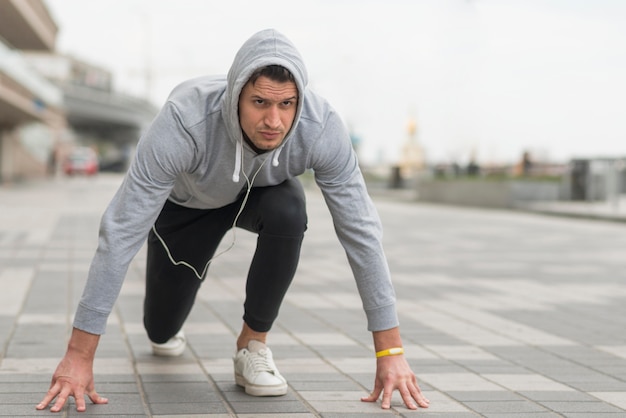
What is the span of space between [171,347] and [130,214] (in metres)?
1.37

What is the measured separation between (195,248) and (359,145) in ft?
160

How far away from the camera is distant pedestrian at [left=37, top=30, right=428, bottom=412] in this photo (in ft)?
11.5

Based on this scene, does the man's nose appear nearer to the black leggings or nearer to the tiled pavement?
the black leggings

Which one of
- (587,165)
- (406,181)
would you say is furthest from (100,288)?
(406,181)

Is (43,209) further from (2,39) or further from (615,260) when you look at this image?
(2,39)

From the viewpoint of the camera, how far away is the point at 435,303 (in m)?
7.27

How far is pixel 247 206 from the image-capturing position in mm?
4078

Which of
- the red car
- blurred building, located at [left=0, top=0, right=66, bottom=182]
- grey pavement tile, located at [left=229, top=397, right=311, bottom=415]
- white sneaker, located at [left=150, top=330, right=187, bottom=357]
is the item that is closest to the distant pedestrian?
grey pavement tile, located at [left=229, top=397, right=311, bottom=415]

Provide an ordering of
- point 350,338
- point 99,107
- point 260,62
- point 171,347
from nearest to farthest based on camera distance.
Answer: point 260,62 < point 171,347 < point 350,338 < point 99,107

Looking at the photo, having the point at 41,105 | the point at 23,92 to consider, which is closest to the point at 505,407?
the point at 23,92

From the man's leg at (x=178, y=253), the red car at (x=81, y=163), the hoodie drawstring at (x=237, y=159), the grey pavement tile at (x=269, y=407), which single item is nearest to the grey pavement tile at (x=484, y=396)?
the grey pavement tile at (x=269, y=407)

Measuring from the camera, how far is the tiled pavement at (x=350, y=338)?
3941 mm

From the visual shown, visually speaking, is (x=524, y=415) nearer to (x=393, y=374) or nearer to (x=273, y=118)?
(x=393, y=374)

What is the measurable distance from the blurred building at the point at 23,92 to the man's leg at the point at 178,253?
103 ft
